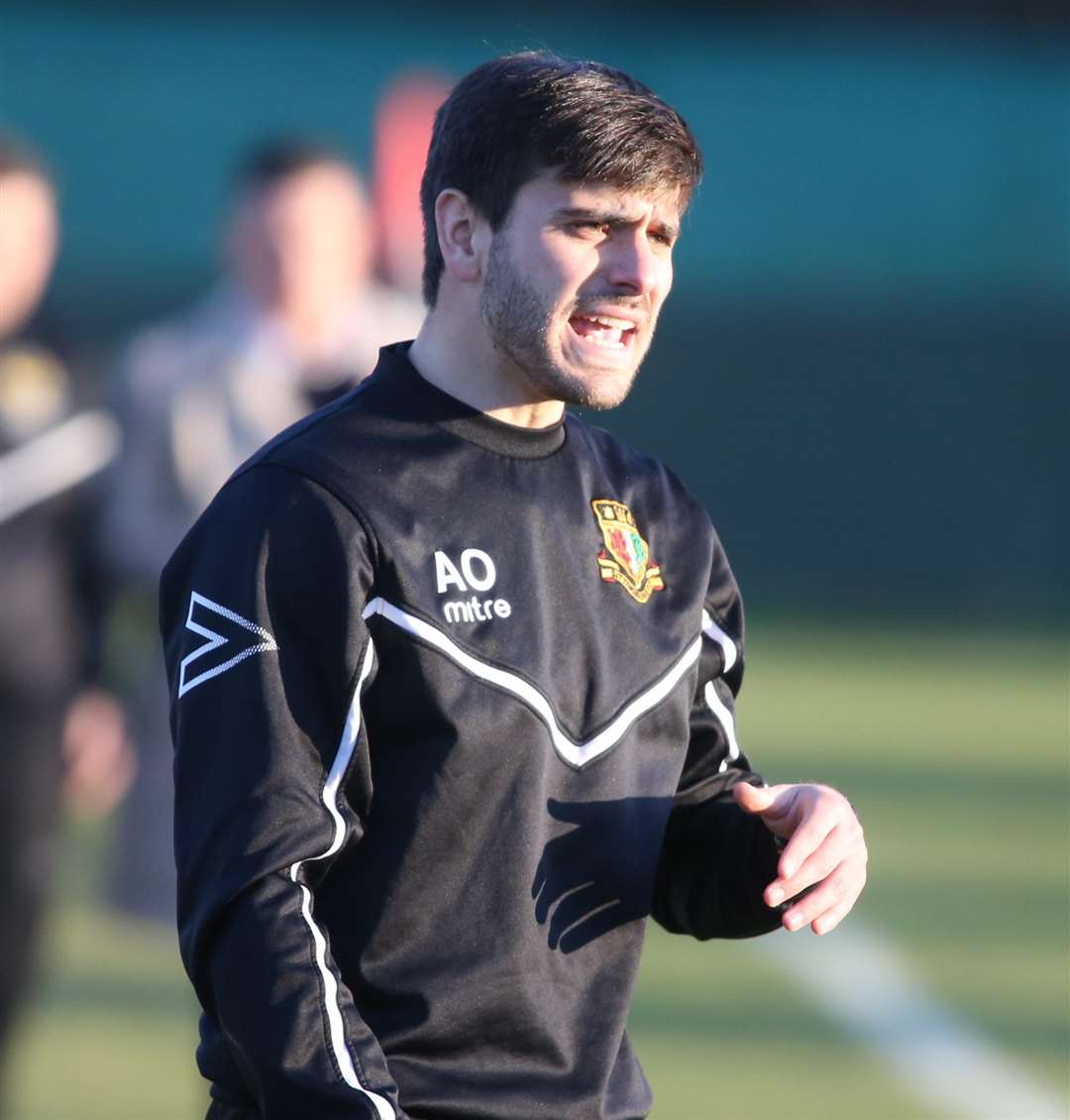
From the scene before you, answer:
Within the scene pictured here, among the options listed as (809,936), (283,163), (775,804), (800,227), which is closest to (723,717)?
(775,804)

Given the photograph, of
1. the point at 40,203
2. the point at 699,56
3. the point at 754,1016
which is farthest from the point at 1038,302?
the point at 40,203

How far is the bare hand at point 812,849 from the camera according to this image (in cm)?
299

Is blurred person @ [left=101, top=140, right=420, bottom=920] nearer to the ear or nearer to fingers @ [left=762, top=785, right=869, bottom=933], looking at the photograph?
the ear

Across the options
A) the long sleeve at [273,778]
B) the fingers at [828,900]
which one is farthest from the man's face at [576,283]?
the fingers at [828,900]

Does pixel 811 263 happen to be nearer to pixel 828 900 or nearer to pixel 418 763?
pixel 828 900

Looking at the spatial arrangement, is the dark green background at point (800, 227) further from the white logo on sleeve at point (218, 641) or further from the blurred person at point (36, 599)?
the white logo on sleeve at point (218, 641)

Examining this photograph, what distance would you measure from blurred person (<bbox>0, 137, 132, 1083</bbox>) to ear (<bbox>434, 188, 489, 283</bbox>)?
3387 millimetres

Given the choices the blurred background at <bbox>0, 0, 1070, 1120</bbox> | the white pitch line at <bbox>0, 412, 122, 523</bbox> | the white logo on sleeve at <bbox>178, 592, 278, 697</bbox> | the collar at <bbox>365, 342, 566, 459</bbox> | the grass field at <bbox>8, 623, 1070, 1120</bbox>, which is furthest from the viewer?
the blurred background at <bbox>0, 0, 1070, 1120</bbox>

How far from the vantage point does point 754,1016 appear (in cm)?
797

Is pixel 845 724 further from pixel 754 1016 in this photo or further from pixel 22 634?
pixel 22 634

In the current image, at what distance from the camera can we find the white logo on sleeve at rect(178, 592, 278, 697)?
283cm

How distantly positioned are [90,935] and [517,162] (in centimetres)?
634

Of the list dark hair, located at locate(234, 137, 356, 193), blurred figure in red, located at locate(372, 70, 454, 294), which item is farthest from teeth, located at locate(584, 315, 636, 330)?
blurred figure in red, located at locate(372, 70, 454, 294)

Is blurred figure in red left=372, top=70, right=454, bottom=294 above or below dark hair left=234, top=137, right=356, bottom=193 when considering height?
below
